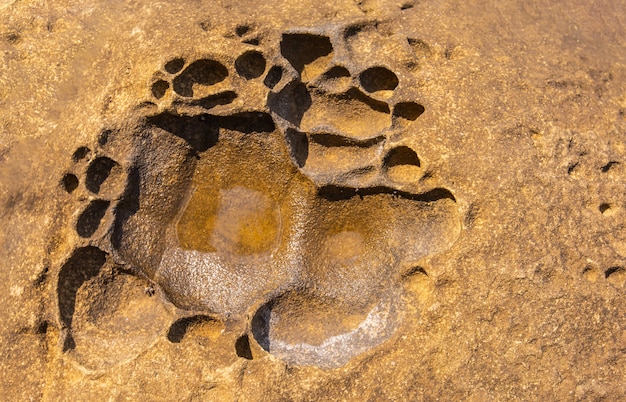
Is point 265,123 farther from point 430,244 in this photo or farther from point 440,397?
point 440,397

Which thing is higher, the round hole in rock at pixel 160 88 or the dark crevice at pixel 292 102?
the round hole in rock at pixel 160 88

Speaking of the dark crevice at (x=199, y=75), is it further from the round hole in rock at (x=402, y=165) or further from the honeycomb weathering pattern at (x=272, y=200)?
the round hole in rock at (x=402, y=165)

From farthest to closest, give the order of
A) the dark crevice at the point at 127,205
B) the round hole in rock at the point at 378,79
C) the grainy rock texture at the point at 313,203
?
the round hole in rock at the point at 378,79 → the dark crevice at the point at 127,205 → the grainy rock texture at the point at 313,203

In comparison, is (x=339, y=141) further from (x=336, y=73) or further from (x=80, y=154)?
(x=80, y=154)

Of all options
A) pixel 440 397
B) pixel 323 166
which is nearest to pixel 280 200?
pixel 323 166

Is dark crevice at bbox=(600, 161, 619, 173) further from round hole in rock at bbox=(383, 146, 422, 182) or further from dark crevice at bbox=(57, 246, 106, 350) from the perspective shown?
dark crevice at bbox=(57, 246, 106, 350)

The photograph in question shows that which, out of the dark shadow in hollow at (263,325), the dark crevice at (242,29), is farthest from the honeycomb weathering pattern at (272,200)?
the dark crevice at (242,29)

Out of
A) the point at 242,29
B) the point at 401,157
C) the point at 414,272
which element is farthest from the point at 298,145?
the point at 414,272
